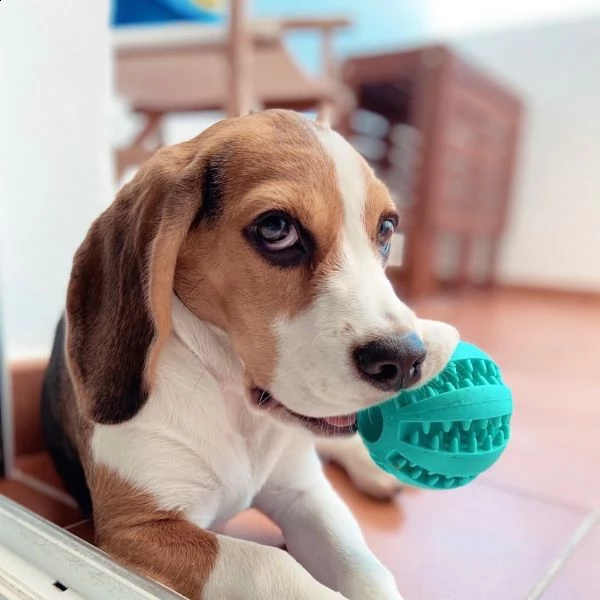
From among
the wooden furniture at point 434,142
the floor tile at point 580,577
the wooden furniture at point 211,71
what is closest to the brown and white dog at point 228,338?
the floor tile at point 580,577

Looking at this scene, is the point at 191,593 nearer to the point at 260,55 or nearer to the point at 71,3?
the point at 71,3

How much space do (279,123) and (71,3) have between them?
0.85 m

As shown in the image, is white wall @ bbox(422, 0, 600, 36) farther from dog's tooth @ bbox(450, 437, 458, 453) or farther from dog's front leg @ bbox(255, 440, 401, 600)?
dog's tooth @ bbox(450, 437, 458, 453)

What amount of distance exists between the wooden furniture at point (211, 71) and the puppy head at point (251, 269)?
57.4 inches

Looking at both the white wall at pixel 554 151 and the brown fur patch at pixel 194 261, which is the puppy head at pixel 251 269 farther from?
the white wall at pixel 554 151

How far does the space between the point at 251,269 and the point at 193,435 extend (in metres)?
0.24

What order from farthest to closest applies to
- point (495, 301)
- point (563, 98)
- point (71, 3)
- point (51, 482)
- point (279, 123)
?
1. point (563, 98)
2. point (495, 301)
3. point (71, 3)
4. point (51, 482)
5. point (279, 123)

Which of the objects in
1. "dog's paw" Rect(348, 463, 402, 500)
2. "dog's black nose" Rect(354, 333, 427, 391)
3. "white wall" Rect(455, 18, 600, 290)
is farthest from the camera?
"white wall" Rect(455, 18, 600, 290)

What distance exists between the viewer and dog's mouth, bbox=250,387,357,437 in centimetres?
86

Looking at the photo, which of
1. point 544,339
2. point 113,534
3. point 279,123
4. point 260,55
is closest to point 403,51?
point 260,55

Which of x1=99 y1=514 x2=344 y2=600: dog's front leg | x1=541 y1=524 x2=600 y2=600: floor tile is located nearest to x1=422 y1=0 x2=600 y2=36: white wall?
x1=541 y1=524 x2=600 y2=600: floor tile

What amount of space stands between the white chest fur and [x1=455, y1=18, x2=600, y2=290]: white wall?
4.78m

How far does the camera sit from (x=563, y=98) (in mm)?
5285

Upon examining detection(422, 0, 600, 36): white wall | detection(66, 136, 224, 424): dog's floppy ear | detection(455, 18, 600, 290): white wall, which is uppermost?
detection(422, 0, 600, 36): white wall
